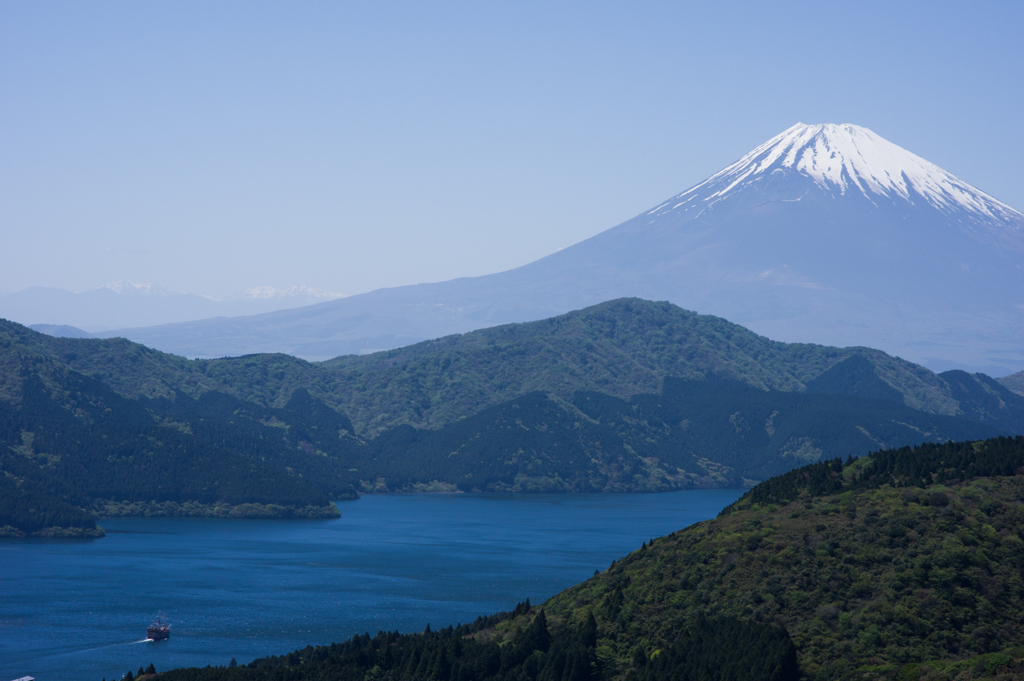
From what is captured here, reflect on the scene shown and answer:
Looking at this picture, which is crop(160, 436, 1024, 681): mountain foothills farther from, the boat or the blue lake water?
the boat

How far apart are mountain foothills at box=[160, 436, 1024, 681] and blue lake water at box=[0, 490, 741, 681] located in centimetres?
2413

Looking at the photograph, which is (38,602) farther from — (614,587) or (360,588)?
(614,587)

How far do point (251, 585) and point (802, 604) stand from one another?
3460 inches

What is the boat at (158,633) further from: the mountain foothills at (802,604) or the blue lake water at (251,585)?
the mountain foothills at (802,604)

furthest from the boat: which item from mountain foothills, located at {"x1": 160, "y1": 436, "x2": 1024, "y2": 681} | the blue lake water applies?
mountain foothills, located at {"x1": 160, "y1": 436, "x2": 1024, "y2": 681}

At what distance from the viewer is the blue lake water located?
101062mm

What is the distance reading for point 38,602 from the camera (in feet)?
395

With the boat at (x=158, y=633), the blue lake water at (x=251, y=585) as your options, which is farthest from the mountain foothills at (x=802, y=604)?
the boat at (x=158, y=633)

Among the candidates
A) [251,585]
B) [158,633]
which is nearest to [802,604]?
[158,633]

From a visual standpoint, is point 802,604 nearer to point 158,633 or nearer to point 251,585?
point 158,633

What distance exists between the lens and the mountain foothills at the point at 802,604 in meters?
61.4

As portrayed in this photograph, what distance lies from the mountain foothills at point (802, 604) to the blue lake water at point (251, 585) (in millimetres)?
24126

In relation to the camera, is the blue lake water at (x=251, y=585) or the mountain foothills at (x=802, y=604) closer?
the mountain foothills at (x=802, y=604)

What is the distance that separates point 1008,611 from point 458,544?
12162cm
